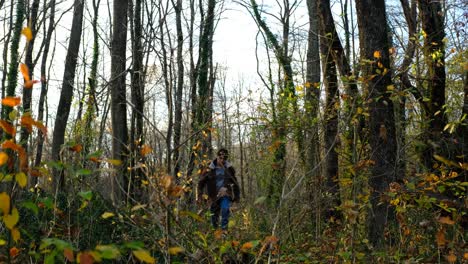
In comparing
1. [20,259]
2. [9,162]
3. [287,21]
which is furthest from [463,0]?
[287,21]

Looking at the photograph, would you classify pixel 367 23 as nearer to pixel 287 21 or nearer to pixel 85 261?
pixel 85 261

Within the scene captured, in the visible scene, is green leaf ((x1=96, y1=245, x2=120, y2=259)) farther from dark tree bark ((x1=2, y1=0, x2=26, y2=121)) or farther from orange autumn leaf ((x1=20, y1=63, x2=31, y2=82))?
dark tree bark ((x1=2, y1=0, x2=26, y2=121))

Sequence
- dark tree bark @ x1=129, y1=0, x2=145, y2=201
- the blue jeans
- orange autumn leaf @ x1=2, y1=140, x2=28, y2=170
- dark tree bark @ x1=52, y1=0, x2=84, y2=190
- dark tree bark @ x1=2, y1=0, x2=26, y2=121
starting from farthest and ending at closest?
dark tree bark @ x1=2, y1=0, x2=26, y2=121
dark tree bark @ x1=52, y1=0, x2=84, y2=190
the blue jeans
dark tree bark @ x1=129, y1=0, x2=145, y2=201
orange autumn leaf @ x1=2, y1=140, x2=28, y2=170

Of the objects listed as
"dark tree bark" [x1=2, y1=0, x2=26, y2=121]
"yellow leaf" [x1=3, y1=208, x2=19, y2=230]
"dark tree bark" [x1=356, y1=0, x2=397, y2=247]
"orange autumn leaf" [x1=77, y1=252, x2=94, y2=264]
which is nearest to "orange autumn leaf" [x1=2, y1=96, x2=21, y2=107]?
"yellow leaf" [x1=3, y1=208, x2=19, y2=230]

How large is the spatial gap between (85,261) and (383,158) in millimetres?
5506

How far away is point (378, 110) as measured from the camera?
274 inches

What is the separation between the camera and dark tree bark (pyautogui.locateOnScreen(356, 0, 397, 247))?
6.64 meters

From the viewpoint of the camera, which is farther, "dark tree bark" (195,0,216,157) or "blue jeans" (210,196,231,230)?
"dark tree bark" (195,0,216,157)

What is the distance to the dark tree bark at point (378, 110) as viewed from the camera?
21.8ft

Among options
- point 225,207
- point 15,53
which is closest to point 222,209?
point 225,207

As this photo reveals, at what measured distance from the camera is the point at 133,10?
14078 millimetres

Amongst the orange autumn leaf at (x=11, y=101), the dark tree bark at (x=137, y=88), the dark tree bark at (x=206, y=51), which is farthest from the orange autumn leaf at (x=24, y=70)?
the dark tree bark at (x=206, y=51)

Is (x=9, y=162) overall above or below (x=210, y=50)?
below

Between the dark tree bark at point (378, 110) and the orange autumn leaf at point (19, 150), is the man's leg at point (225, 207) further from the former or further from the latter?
the orange autumn leaf at point (19, 150)
